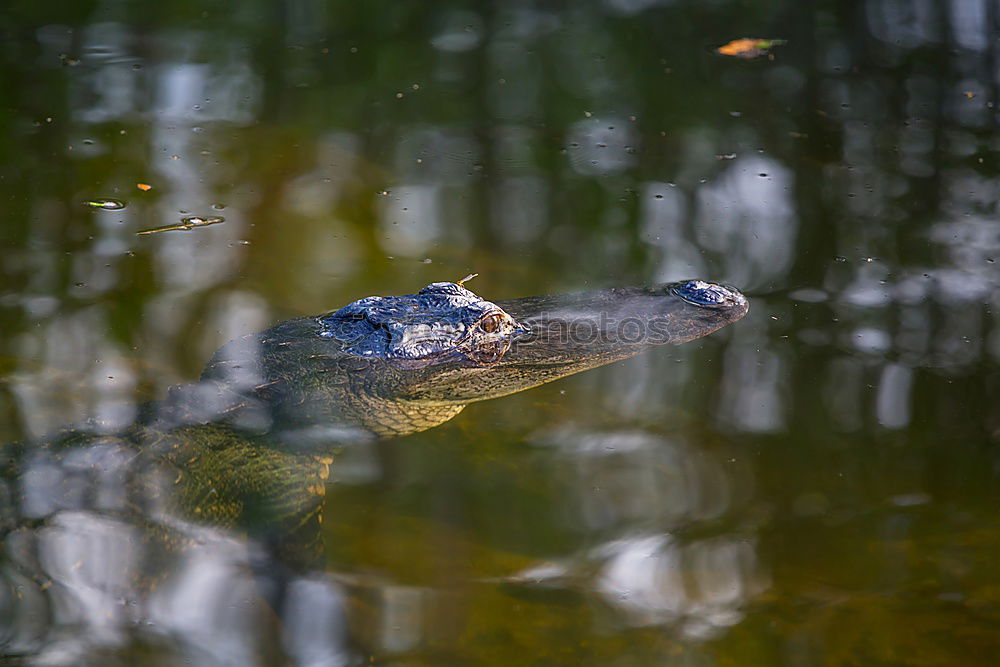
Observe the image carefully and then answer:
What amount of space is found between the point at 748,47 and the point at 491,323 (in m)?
3.77

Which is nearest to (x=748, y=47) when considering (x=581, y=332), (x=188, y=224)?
(x=581, y=332)

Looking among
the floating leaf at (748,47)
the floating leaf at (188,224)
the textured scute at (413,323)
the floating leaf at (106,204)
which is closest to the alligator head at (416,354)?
the textured scute at (413,323)

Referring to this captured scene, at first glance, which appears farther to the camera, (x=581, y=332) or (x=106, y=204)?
(x=106, y=204)

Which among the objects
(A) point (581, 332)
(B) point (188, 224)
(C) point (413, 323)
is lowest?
(A) point (581, 332)

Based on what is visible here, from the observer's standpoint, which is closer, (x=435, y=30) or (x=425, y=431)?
(x=425, y=431)

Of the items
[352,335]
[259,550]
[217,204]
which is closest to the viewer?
[259,550]

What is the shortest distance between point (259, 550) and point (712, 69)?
4.44 m

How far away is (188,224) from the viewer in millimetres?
3922

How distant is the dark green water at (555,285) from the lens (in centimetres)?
225

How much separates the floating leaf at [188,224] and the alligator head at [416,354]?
1013 mm

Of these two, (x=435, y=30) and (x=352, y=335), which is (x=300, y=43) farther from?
(x=352, y=335)

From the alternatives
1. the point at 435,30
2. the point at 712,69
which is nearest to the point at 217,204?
the point at 435,30

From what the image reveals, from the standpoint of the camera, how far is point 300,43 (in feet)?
19.3

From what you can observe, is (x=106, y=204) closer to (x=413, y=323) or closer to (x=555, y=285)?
(x=413, y=323)
